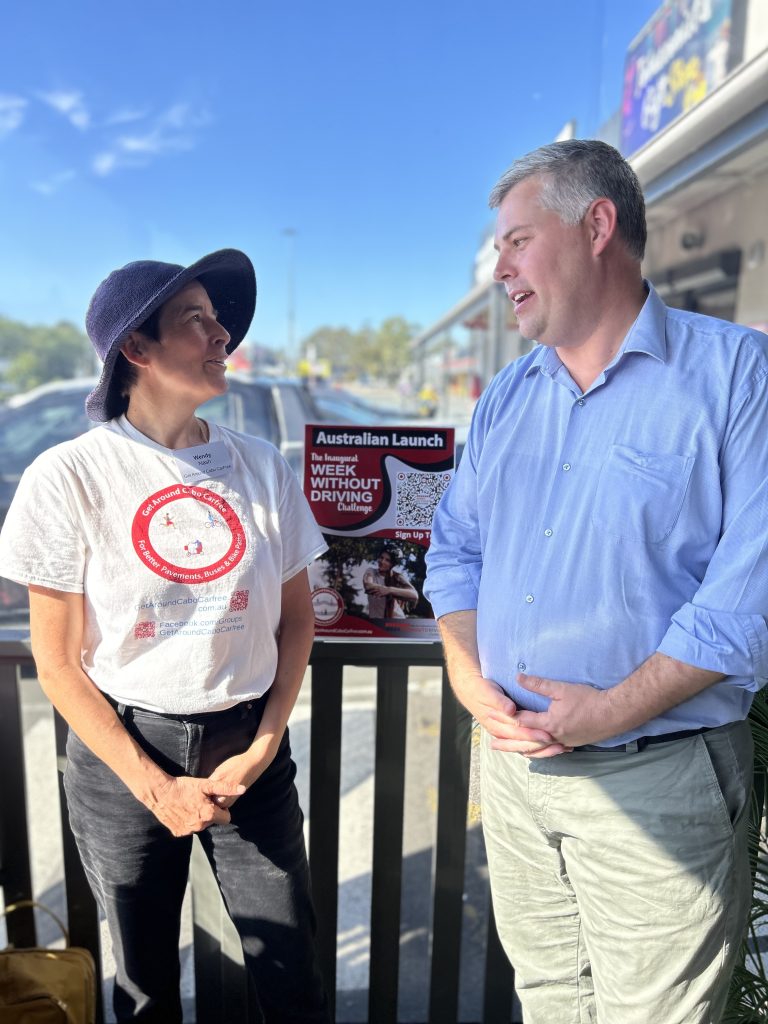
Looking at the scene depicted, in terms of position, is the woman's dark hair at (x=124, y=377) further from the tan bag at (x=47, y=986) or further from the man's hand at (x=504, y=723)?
the tan bag at (x=47, y=986)

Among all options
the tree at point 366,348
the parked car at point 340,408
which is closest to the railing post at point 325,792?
the parked car at point 340,408

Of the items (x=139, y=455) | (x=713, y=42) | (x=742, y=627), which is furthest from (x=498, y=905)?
(x=713, y=42)

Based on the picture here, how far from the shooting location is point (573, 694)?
1.17m

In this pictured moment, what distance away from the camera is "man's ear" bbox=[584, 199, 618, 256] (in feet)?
3.89

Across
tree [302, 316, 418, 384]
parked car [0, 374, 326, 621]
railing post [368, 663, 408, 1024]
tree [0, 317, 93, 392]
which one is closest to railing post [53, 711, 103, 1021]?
railing post [368, 663, 408, 1024]

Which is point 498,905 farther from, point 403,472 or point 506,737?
point 403,472

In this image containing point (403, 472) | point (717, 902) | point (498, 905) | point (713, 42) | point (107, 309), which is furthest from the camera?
point (713, 42)

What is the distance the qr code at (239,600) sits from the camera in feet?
4.35

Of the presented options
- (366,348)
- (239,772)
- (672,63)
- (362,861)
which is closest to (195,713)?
(239,772)

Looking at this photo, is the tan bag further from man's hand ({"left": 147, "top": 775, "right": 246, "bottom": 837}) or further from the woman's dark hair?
the woman's dark hair

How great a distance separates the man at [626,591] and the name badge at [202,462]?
523mm

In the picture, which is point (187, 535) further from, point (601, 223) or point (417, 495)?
point (601, 223)

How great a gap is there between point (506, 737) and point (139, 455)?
32.4 inches

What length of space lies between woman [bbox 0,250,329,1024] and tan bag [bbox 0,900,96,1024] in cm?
15
